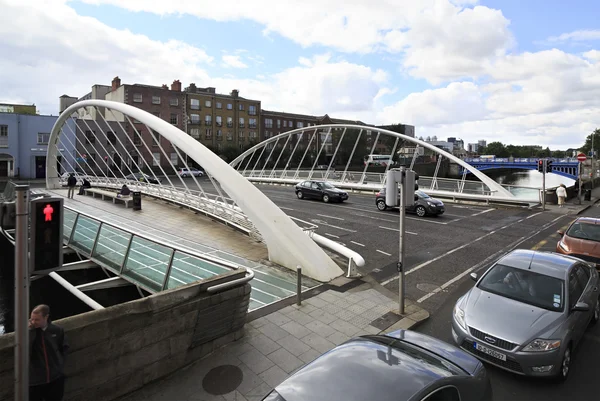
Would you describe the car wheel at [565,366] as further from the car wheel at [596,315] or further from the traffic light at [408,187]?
the traffic light at [408,187]

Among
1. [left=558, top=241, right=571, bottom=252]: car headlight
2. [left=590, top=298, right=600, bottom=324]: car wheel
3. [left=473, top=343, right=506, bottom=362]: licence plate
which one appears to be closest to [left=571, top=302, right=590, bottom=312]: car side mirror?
[left=473, top=343, right=506, bottom=362]: licence plate

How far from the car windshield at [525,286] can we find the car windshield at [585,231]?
4894 mm

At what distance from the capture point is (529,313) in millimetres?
5082

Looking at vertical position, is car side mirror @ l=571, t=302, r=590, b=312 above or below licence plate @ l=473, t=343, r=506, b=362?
above

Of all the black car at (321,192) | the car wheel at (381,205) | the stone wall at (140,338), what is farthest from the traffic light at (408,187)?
the black car at (321,192)

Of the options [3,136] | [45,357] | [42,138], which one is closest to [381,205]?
[45,357]

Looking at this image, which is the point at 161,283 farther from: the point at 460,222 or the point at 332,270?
the point at 460,222

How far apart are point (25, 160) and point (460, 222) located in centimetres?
4917

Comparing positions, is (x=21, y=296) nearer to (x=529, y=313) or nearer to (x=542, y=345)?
(x=542, y=345)

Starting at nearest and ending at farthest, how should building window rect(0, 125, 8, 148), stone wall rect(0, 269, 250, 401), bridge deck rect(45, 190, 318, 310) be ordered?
1. stone wall rect(0, 269, 250, 401)
2. bridge deck rect(45, 190, 318, 310)
3. building window rect(0, 125, 8, 148)

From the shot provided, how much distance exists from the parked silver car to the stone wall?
3.50 metres

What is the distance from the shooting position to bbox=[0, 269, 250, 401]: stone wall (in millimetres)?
3762

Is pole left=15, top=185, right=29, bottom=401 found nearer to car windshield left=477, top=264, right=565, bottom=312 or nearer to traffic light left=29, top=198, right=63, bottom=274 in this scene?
traffic light left=29, top=198, right=63, bottom=274

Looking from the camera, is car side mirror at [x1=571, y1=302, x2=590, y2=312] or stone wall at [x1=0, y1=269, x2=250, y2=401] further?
car side mirror at [x1=571, y1=302, x2=590, y2=312]
